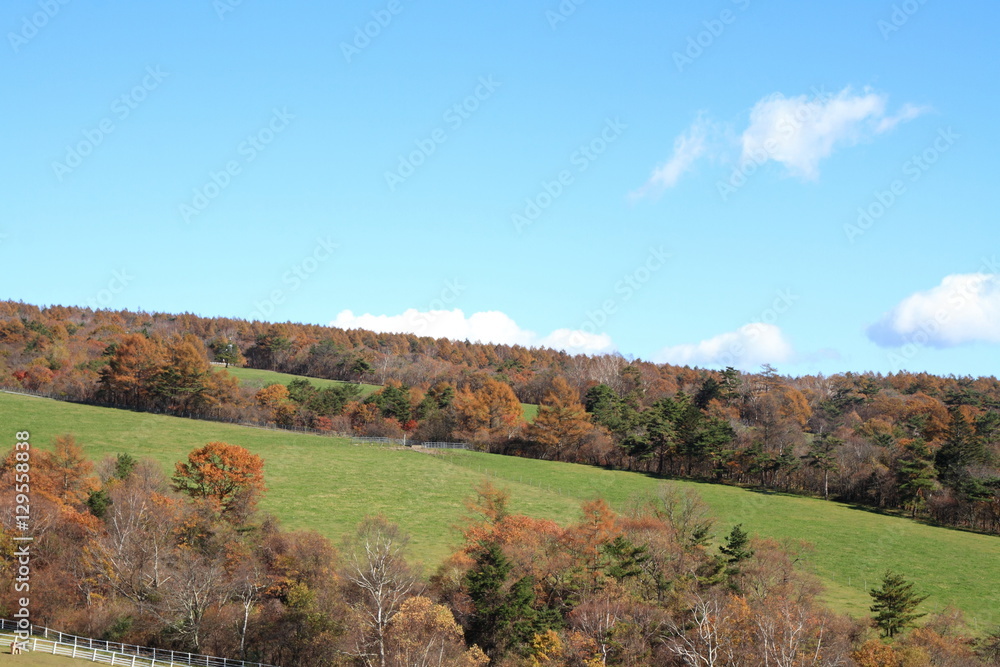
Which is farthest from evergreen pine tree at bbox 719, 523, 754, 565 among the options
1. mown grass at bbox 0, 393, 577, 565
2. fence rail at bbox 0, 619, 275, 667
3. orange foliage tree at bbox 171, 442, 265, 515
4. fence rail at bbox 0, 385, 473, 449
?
fence rail at bbox 0, 385, 473, 449

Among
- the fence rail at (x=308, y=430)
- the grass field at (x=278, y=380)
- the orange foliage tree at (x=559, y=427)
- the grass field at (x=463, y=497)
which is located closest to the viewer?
the grass field at (x=463, y=497)

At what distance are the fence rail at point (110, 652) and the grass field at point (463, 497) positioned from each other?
18459 millimetres

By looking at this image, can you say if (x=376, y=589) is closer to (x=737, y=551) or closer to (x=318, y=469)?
(x=737, y=551)

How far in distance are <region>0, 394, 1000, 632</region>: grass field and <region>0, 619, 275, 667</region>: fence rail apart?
60.6 ft

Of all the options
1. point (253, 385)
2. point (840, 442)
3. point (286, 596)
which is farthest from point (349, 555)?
point (253, 385)

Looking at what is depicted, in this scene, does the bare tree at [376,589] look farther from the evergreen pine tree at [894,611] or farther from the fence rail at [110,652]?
the evergreen pine tree at [894,611]

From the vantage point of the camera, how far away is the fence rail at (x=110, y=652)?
40969 mm

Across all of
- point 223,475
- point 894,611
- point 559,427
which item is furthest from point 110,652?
point 559,427

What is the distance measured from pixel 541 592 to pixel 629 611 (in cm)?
640

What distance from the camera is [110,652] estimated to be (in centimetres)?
4278

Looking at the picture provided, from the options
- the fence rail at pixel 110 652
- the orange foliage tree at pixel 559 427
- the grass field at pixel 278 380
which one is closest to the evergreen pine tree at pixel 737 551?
the fence rail at pixel 110 652

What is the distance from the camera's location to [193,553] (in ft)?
187

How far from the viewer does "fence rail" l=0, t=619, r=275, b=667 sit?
1613 inches

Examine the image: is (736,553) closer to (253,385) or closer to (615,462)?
(615,462)
